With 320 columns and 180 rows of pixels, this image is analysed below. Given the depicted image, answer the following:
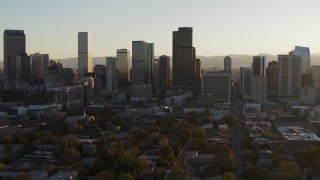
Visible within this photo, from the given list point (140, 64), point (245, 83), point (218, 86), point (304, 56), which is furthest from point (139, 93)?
point (304, 56)

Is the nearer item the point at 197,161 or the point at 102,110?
the point at 197,161

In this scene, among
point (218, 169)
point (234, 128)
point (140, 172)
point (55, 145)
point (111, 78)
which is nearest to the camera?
point (140, 172)

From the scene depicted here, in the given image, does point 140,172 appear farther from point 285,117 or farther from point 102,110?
point 102,110

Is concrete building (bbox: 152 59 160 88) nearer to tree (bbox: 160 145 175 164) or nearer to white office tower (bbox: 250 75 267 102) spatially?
white office tower (bbox: 250 75 267 102)

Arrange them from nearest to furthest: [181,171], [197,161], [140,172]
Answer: [181,171] < [140,172] < [197,161]

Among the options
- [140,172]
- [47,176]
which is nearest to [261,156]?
[140,172]

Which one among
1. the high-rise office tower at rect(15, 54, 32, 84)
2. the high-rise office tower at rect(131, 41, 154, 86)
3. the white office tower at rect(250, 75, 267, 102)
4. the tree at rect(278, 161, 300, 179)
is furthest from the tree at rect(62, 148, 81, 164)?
the high-rise office tower at rect(15, 54, 32, 84)

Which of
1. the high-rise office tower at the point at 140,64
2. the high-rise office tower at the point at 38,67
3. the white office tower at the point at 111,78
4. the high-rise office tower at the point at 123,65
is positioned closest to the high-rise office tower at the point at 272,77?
the high-rise office tower at the point at 140,64
